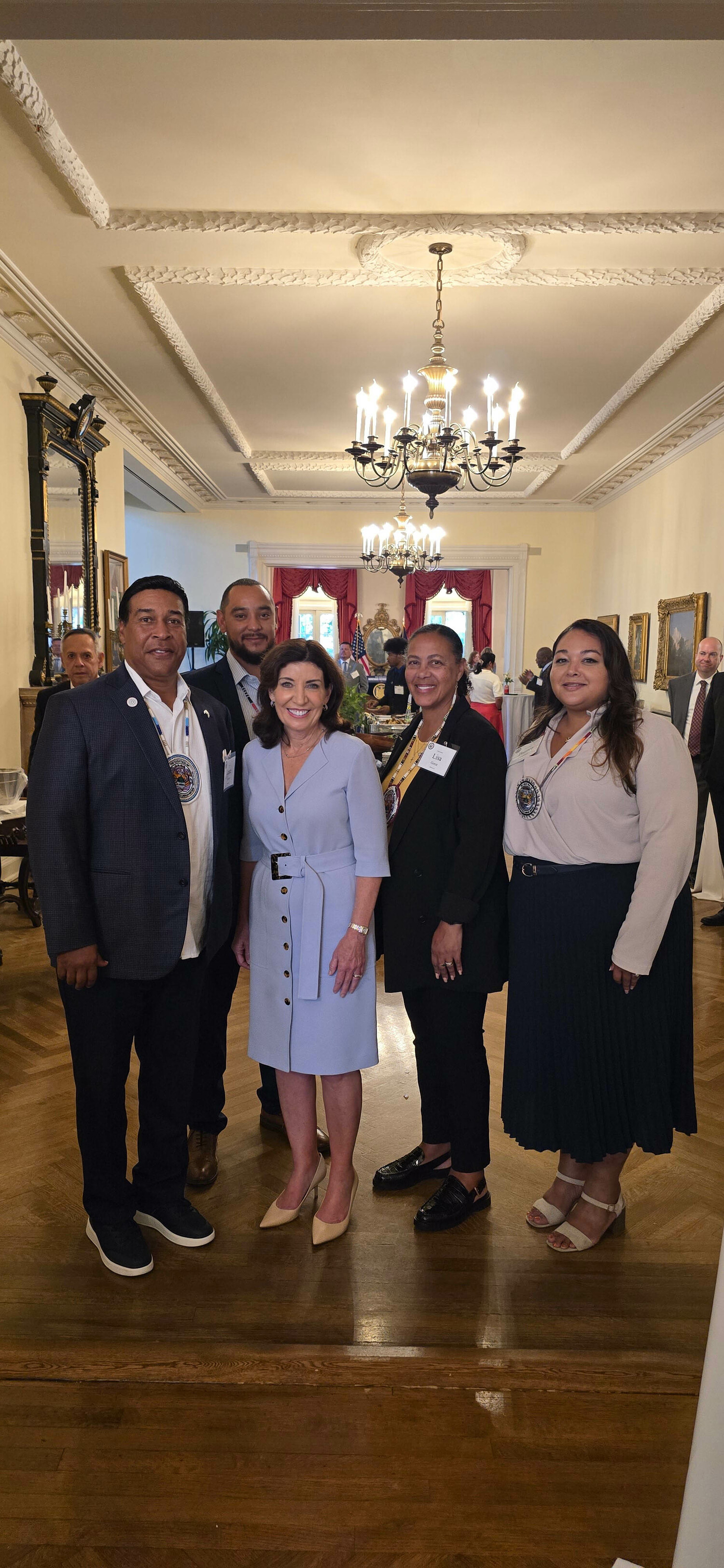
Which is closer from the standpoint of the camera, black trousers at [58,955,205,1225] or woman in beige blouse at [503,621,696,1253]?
woman in beige blouse at [503,621,696,1253]

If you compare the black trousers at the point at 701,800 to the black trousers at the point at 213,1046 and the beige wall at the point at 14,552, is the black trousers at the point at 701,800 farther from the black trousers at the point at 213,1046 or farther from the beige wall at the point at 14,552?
the beige wall at the point at 14,552

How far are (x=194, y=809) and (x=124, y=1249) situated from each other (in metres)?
1.14

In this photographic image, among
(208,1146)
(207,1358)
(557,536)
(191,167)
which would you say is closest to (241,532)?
(557,536)

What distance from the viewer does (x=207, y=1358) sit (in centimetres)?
204

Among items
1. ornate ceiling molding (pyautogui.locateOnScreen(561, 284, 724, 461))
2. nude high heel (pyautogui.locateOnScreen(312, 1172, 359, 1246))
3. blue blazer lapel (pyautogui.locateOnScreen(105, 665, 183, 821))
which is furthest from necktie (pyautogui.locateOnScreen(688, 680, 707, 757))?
blue blazer lapel (pyautogui.locateOnScreen(105, 665, 183, 821))

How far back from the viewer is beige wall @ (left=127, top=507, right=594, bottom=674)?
12883 mm

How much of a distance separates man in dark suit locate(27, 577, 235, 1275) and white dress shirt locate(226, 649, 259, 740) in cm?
38

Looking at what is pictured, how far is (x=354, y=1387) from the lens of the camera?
2012 millimetres

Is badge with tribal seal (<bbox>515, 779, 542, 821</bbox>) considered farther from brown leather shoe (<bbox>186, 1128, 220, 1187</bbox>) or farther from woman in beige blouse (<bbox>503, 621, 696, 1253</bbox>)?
brown leather shoe (<bbox>186, 1128, 220, 1187</bbox>)

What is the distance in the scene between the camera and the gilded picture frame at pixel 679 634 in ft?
27.3

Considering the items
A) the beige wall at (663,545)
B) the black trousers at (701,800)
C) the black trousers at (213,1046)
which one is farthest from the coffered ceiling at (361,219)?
the black trousers at (213,1046)

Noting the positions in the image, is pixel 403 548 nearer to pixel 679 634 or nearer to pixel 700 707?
pixel 679 634

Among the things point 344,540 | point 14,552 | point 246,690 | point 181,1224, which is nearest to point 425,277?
point 14,552

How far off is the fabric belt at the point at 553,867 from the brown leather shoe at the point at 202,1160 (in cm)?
135
